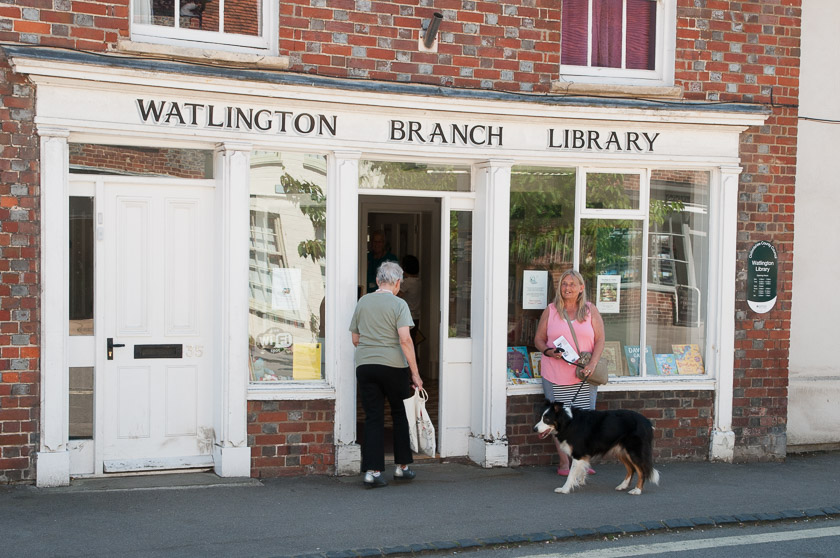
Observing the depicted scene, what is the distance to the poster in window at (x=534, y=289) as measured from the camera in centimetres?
900

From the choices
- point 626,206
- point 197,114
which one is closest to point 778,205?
point 626,206

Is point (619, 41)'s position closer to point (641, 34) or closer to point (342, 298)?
point (641, 34)

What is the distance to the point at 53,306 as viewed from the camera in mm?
7242

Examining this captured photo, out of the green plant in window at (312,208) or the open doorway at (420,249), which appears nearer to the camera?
the green plant in window at (312,208)

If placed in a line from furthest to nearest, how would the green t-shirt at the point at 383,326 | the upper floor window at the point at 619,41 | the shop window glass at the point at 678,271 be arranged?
the shop window glass at the point at 678,271, the upper floor window at the point at 619,41, the green t-shirt at the point at 383,326

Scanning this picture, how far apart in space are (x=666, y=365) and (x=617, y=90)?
2.67 m

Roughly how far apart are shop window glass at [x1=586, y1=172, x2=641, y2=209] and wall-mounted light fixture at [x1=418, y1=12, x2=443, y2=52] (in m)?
1.92

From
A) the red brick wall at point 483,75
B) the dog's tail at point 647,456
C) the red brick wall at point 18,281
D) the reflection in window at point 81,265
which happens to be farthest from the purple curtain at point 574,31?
the red brick wall at point 18,281

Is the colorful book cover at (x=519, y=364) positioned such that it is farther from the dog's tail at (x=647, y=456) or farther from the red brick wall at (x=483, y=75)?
the red brick wall at (x=483, y=75)

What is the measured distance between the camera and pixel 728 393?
30.6 ft

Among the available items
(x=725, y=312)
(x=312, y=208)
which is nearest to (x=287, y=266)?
(x=312, y=208)

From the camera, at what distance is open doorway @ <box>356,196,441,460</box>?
10891 mm

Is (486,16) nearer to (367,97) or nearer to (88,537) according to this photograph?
(367,97)

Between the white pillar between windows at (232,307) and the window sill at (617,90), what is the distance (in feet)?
9.55
